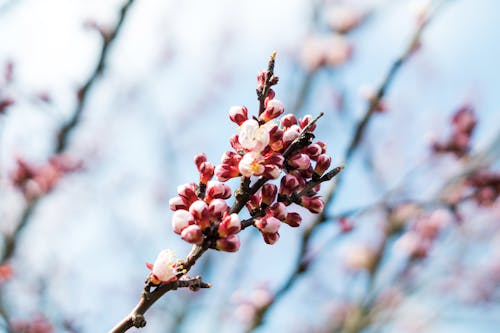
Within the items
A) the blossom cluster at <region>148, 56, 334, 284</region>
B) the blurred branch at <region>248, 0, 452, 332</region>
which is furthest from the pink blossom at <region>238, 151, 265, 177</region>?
the blurred branch at <region>248, 0, 452, 332</region>

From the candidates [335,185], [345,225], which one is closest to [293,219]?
[335,185]

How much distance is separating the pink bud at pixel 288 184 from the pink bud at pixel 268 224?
0.10 metres

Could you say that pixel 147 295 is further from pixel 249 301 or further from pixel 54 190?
pixel 54 190

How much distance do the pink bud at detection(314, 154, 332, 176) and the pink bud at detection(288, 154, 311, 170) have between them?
45mm

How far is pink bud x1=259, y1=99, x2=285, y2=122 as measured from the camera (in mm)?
1423

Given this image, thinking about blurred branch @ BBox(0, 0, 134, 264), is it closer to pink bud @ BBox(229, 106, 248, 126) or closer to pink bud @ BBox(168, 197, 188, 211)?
pink bud @ BBox(229, 106, 248, 126)

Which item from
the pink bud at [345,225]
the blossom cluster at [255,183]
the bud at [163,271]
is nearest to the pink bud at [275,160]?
the blossom cluster at [255,183]

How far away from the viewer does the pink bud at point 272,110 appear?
142 cm

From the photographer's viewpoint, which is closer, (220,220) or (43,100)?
(220,220)

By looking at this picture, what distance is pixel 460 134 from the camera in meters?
3.90

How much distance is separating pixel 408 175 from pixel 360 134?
1252 millimetres

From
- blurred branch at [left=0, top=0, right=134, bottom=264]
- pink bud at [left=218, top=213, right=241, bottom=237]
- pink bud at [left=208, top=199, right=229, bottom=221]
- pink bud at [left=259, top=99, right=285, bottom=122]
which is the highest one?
blurred branch at [left=0, top=0, right=134, bottom=264]

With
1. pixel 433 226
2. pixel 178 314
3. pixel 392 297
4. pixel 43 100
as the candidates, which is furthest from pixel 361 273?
pixel 43 100

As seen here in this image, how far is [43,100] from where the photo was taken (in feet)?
12.3
